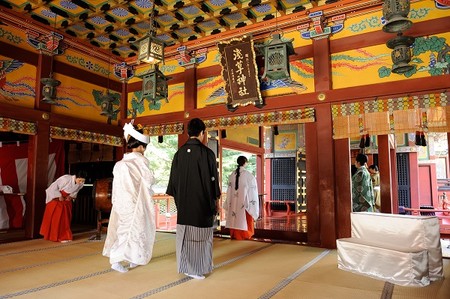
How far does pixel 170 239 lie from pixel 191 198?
2884 millimetres

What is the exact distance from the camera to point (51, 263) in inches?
165

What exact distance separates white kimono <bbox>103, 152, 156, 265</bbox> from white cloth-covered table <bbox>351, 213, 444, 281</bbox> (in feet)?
8.90

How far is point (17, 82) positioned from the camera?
20.0 feet

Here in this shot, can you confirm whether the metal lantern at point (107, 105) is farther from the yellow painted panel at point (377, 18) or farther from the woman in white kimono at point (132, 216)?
the yellow painted panel at point (377, 18)

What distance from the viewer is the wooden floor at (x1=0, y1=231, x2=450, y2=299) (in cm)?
304

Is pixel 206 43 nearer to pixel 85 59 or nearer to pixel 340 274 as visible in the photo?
pixel 85 59

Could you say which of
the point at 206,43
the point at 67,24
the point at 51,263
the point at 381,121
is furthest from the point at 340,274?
the point at 67,24

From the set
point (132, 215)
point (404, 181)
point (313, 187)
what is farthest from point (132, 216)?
point (404, 181)

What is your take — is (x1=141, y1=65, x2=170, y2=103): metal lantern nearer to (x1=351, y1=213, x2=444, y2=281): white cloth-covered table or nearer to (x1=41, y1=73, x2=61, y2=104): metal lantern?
(x1=41, y1=73, x2=61, y2=104): metal lantern

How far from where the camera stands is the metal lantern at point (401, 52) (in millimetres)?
4457

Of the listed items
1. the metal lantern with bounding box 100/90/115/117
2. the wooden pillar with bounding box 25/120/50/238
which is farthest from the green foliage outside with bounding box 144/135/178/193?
the wooden pillar with bounding box 25/120/50/238

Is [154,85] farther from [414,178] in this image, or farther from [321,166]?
[414,178]

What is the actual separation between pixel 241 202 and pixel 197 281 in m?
3.00

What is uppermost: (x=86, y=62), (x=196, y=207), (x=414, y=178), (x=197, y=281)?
(x=86, y=62)
